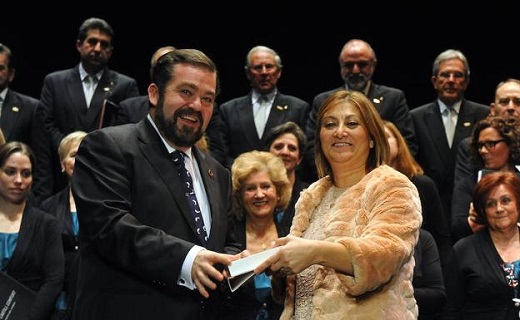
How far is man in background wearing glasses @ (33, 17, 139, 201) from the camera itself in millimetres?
6629

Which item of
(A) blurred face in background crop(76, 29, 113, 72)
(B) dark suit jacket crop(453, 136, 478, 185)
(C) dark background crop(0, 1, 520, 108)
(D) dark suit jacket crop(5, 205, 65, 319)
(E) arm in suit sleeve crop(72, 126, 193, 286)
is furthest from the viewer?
(C) dark background crop(0, 1, 520, 108)

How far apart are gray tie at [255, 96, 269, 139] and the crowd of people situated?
1cm

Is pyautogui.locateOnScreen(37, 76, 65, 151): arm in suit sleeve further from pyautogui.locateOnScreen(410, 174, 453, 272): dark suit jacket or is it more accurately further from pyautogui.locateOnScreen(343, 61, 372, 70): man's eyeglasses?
pyautogui.locateOnScreen(410, 174, 453, 272): dark suit jacket

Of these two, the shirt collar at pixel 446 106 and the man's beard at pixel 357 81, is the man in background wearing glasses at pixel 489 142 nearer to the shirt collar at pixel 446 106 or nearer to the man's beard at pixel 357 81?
the shirt collar at pixel 446 106

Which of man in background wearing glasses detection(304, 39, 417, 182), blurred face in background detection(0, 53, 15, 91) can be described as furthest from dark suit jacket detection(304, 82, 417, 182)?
blurred face in background detection(0, 53, 15, 91)

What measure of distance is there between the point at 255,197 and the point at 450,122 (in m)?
2.09

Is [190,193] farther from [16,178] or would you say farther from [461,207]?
[461,207]

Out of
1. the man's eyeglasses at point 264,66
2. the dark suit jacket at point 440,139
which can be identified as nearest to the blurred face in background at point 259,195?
the dark suit jacket at point 440,139

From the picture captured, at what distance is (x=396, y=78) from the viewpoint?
8.38 meters

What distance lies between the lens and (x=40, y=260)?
17.8ft

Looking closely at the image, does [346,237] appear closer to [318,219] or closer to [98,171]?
[318,219]

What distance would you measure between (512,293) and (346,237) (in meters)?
2.33

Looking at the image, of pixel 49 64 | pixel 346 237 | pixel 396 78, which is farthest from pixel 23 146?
pixel 396 78

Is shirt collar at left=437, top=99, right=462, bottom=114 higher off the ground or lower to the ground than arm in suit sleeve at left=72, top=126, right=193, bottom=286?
higher
